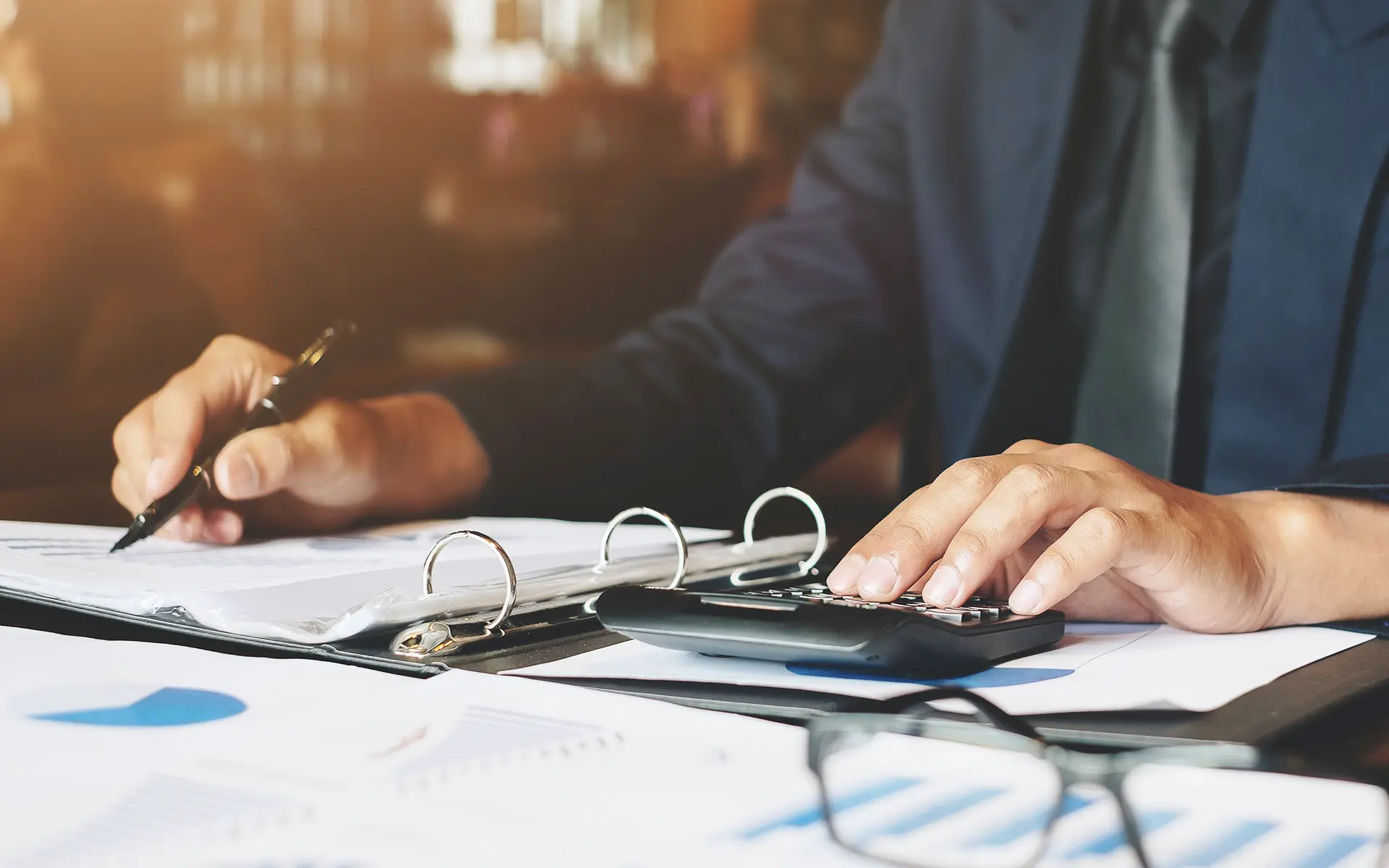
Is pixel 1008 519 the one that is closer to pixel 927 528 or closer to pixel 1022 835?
pixel 927 528

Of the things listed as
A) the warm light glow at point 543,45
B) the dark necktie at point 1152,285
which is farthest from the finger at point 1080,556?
the warm light glow at point 543,45

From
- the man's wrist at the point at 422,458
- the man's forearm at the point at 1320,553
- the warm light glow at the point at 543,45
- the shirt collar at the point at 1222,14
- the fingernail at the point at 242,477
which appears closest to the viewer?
the man's forearm at the point at 1320,553

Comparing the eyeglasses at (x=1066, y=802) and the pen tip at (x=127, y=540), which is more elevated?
the eyeglasses at (x=1066, y=802)

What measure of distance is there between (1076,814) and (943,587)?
0.16 metres

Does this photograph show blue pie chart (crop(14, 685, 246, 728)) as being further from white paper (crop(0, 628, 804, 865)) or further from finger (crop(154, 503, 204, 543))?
finger (crop(154, 503, 204, 543))

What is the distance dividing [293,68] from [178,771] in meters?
0.69

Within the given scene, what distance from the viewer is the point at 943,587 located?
0.41 metres

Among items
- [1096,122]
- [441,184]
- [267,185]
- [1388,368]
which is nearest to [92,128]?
[267,185]

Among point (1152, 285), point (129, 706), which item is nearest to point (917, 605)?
point (129, 706)

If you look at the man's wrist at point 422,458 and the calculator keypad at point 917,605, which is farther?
the man's wrist at point 422,458

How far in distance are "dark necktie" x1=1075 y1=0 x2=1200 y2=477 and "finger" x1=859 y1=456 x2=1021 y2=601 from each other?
463mm

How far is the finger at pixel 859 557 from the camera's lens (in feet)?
1.36

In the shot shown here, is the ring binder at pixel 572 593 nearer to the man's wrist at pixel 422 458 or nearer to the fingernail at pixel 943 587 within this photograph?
the fingernail at pixel 943 587

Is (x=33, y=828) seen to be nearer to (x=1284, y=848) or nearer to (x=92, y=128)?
(x=1284, y=848)
